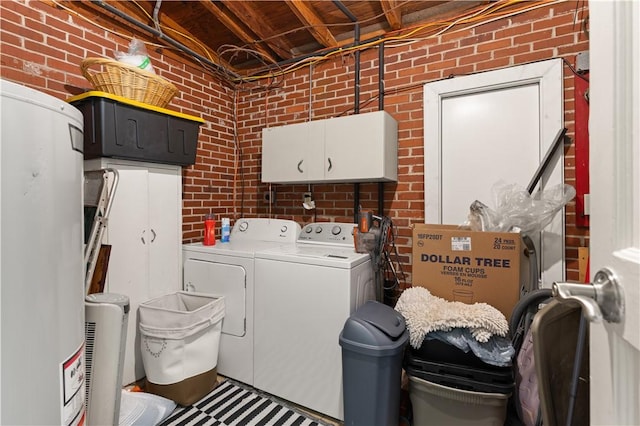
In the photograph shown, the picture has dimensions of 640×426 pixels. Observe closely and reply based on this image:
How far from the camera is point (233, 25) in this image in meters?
2.57

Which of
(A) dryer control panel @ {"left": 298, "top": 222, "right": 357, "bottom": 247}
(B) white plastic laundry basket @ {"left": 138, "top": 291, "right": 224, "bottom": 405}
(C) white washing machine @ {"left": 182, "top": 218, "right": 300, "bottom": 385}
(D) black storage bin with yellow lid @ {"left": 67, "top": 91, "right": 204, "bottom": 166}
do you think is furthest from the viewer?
(A) dryer control panel @ {"left": 298, "top": 222, "right": 357, "bottom": 247}

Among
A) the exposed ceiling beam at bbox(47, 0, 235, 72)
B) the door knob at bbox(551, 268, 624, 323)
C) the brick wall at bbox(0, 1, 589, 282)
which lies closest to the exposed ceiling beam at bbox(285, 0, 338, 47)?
the brick wall at bbox(0, 1, 589, 282)

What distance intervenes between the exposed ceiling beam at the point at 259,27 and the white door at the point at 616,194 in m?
2.38

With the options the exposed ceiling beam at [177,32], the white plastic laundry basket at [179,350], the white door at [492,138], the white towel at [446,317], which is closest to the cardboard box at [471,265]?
the white towel at [446,317]

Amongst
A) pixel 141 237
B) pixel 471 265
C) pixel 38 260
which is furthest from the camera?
pixel 141 237

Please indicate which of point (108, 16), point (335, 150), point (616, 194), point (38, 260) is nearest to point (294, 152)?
point (335, 150)

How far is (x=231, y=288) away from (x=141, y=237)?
696mm

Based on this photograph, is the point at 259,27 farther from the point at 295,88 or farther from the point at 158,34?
the point at 158,34

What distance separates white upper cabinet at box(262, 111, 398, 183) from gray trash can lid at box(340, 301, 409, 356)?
1026 mm

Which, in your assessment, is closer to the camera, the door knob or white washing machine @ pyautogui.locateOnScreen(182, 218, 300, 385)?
the door knob

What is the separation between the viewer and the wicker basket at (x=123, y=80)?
1.82 metres

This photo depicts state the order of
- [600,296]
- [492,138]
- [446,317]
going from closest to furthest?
[600,296] < [446,317] < [492,138]

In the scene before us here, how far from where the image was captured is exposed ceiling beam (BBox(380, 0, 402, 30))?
2284mm

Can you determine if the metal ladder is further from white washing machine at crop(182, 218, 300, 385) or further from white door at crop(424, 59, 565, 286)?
white door at crop(424, 59, 565, 286)
